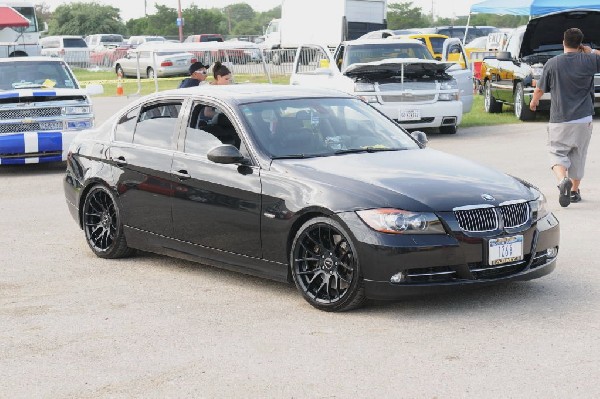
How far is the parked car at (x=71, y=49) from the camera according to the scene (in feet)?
189

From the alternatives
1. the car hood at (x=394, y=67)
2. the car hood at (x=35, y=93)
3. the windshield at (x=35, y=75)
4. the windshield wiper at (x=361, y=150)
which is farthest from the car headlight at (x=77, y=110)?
the windshield wiper at (x=361, y=150)

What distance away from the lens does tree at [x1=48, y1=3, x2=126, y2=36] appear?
300 ft

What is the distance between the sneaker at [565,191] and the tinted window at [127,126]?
4.47 m

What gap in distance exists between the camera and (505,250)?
7242mm

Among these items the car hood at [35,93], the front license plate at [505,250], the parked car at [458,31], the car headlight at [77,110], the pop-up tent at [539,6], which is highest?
the pop-up tent at [539,6]

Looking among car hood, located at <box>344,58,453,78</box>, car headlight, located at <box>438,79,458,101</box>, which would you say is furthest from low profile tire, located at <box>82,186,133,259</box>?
car headlight, located at <box>438,79,458,101</box>

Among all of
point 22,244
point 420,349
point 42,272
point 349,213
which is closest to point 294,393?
point 420,349

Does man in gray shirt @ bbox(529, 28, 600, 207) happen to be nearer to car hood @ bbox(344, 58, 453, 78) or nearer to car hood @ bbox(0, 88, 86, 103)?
car hood @ bbox(0, 88, 86, 103)

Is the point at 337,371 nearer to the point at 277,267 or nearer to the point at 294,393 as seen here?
the point at 294,393

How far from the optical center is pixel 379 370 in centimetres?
600

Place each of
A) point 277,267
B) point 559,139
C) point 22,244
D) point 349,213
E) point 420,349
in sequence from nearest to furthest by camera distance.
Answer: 1. point 420,349
2. point 349,213
3. point 277,267
4. point 22,244
5. point 559,139

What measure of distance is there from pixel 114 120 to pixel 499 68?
15169mm

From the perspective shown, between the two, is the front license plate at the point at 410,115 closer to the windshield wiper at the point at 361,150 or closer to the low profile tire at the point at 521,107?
the low profile tire at the point at 521,107

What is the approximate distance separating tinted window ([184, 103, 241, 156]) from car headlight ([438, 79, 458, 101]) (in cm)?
1142
